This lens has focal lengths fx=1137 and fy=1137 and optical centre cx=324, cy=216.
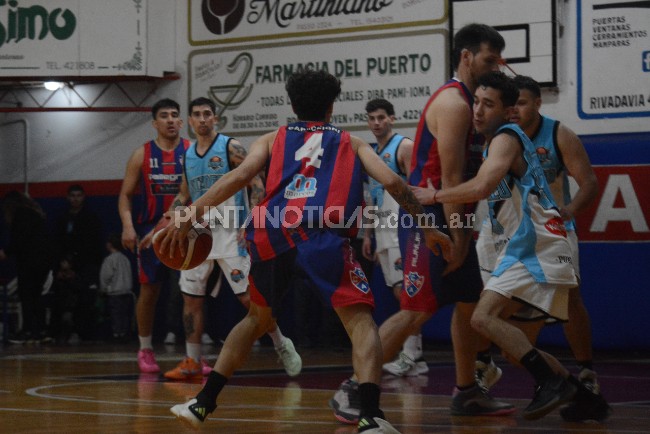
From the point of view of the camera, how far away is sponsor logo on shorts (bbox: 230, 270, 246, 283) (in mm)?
8984

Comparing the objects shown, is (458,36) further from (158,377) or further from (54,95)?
(54,95)

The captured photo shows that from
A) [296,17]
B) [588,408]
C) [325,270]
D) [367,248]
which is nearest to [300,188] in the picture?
[325,270]

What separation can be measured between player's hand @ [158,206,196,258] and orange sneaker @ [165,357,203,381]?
11.2ft

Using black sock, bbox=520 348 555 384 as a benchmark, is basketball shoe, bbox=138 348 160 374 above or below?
below

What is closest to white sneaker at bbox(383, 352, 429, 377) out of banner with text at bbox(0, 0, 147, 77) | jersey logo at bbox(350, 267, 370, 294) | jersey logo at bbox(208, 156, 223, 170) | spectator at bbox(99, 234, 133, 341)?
jersey logo at bbox(208, 156, 223, 170)

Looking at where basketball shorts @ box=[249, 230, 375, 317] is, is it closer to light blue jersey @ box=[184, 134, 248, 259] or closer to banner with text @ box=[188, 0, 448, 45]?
light blue jersey @ box=[184, 134, 248, 259]

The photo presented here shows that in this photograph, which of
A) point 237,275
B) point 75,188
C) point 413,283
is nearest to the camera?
point 413,283

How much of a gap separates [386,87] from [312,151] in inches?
314

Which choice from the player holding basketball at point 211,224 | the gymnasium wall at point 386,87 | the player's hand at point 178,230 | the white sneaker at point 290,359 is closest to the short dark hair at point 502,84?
the player's hand at point 178,230

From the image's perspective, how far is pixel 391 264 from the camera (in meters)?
10.3

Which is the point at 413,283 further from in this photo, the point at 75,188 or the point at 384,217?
the point at 75,188

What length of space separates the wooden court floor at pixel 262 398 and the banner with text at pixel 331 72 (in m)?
3.38

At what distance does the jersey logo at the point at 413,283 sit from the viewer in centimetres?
589

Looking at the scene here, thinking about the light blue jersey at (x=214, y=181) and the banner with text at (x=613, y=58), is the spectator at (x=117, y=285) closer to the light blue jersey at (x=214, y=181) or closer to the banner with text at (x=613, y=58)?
the light blue jersey at (x=214, y=181)
